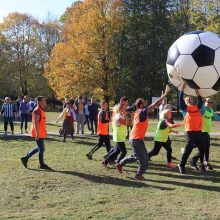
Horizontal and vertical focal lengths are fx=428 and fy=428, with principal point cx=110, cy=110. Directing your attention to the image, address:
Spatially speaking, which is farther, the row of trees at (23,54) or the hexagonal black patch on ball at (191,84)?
the row of trees at (23,54)

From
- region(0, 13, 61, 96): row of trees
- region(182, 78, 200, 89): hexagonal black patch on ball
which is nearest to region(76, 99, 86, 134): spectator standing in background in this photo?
region(182, 78, 200, 89): hexagonal black patch on ball

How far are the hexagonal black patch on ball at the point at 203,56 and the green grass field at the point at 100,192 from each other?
2550 millimetres

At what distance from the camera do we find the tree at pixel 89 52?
126 ft

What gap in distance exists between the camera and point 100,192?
832cm

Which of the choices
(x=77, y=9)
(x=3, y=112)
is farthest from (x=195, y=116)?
(x=77, y=9)

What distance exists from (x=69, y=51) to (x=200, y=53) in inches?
1174

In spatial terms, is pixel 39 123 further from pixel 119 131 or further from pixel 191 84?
pixel 191 84

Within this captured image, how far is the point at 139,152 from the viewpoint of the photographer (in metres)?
9.32

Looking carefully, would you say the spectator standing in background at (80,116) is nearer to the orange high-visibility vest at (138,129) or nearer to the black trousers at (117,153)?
the black trousers at (117,153)

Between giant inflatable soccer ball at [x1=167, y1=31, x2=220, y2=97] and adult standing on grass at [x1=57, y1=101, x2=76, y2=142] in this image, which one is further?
adult standing on grass at [x1=57, y1=101, x2=76, y2=142]

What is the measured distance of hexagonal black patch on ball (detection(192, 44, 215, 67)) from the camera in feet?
29.6

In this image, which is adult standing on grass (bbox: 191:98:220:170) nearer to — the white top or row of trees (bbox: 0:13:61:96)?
the white top

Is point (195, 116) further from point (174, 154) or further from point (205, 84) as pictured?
point (174, 154)

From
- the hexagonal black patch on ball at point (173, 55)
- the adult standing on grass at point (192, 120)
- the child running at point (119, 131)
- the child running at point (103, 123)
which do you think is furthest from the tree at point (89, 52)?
the hexagonal black patch on ball at point (173, 55)
